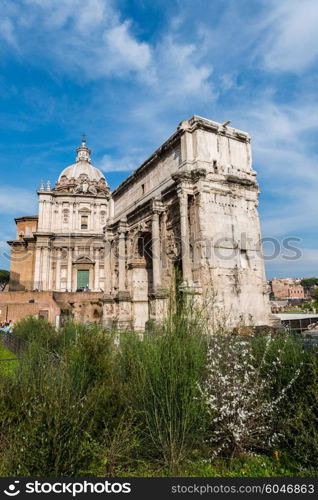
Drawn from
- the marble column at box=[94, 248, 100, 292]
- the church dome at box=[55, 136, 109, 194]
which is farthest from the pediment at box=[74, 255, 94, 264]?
the church dome at box=[55, 136, 109, 194]

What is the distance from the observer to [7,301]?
27.1 m

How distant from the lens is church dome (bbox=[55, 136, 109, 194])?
1874 inches

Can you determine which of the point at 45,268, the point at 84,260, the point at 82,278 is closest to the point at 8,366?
the point at 45,268

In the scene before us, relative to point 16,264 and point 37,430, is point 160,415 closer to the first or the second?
point 37,430

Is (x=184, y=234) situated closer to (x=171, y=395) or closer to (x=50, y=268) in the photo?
(x=171, y=395)

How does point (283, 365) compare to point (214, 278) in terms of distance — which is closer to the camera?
point (283, 365)

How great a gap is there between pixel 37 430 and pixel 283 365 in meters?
3.99

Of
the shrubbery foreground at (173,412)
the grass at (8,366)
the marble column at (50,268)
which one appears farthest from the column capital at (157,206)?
the marble column at (50,268)

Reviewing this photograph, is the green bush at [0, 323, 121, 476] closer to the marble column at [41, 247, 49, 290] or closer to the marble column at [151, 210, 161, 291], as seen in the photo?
the marble column at [151, 210, 161, 291]

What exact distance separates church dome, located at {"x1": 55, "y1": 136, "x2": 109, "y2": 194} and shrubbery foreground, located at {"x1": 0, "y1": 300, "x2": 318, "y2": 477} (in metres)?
44.0

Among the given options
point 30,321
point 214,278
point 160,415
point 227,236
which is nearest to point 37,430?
point 160,415

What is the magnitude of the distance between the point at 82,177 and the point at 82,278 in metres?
16.0

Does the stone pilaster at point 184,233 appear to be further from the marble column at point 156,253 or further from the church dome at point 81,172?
the church dome at point 81,172

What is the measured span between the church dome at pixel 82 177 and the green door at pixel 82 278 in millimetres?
11792
